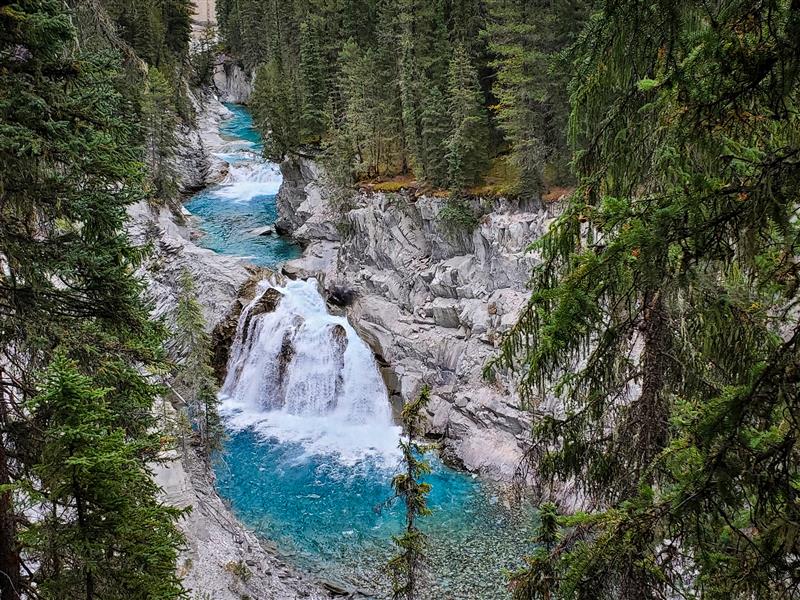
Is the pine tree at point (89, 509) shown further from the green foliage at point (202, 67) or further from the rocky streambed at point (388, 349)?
the green foliage at point (202, 67)

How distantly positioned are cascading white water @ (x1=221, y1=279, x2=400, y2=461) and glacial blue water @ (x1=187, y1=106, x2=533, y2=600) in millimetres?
442

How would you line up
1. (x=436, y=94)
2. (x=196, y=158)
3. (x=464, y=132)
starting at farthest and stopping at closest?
(x=196, y=158) < (x=436, y=94) < (x=464, y=132)

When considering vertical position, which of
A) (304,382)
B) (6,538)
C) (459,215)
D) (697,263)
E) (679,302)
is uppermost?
(459,215)

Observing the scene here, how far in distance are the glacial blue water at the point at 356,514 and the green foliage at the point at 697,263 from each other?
10.7m

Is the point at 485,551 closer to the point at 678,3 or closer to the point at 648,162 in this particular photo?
the point at 648,162

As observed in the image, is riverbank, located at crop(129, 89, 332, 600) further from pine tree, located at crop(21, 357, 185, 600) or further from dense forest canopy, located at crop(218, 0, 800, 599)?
dense forest canopy, located at crop(218, 0, 800, 599)

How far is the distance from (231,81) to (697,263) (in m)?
85.6

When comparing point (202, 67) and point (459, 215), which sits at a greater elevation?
point (202, 67)

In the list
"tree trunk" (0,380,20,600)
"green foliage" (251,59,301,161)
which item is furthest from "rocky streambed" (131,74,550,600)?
"tree trunk" (0,380,20,600)

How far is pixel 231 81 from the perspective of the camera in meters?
79.8

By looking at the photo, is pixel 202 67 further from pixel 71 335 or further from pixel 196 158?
pixel 71 335

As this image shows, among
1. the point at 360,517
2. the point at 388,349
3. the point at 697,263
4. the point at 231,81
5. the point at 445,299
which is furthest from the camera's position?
the point at 231,81

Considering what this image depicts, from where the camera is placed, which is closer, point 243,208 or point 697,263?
point 697,263

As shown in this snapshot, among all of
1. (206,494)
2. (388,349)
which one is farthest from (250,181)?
(206,494)
